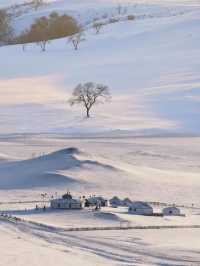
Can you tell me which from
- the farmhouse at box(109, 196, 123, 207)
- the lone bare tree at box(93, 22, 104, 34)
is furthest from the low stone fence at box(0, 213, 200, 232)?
the lone bare tree at box(93, 22, 104, 34)

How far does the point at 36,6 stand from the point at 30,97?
181 feet

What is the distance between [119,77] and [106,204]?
42.2 meters

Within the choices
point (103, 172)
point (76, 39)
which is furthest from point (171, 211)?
point (76, 39)

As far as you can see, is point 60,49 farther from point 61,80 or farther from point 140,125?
point 140,125

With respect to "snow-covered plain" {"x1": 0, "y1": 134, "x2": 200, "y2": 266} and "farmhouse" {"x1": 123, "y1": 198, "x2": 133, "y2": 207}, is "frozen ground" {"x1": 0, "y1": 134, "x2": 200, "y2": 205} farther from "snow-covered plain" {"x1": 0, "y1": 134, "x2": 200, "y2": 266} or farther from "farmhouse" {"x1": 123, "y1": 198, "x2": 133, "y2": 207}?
"farmhouse" {"x1": 123, "y1": 198, "x2": 133, "y2": 207}

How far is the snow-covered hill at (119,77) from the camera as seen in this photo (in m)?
71.3

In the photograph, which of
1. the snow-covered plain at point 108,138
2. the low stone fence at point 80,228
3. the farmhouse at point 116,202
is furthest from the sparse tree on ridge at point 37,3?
the low stone fence at point 80,228

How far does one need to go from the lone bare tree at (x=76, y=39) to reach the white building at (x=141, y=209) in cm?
5533

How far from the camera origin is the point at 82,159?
5222cm

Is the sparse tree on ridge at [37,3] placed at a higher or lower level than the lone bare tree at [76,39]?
higher

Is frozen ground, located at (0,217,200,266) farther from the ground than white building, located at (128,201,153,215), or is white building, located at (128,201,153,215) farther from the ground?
white building, located at (128,201,153,215)

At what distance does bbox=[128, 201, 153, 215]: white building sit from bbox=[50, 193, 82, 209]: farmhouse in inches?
79.3

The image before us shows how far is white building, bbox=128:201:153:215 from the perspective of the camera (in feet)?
141

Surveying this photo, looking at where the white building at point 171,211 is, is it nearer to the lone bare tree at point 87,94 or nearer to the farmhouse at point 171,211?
the farmhouse at point 171,211
